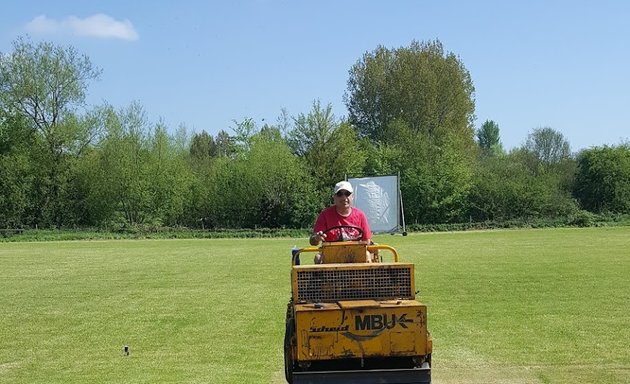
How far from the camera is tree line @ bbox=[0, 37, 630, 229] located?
70.3 metres

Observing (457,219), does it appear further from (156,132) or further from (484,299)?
(484,299)

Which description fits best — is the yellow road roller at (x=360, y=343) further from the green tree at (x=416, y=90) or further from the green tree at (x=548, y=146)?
the green tree at (x=548, y=146)

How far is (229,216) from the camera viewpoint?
241ft

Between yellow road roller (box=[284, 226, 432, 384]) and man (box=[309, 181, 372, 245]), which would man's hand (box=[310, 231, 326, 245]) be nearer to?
man (box=[309, 181, 372, 245])

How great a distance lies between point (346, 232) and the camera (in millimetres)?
8305

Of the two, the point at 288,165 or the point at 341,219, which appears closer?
the point at 341,219

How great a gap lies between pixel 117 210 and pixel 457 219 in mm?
32720

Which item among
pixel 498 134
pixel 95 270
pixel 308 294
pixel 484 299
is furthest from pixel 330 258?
pixel 498 134

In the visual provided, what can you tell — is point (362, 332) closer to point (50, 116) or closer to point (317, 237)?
point (317, 237)

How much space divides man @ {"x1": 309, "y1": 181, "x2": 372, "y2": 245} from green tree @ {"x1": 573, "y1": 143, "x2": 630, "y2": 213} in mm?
70037

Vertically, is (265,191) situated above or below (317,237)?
above

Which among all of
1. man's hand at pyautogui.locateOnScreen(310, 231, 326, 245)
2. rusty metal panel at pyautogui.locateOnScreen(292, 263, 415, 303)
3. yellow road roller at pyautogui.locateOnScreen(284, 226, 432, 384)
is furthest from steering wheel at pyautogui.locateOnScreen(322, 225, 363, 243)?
yellow road roller at pyautogui.locateOnScreen(284, 226, 432, 384)

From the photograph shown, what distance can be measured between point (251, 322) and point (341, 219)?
6510mm

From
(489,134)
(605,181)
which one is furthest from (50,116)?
(489,134)
